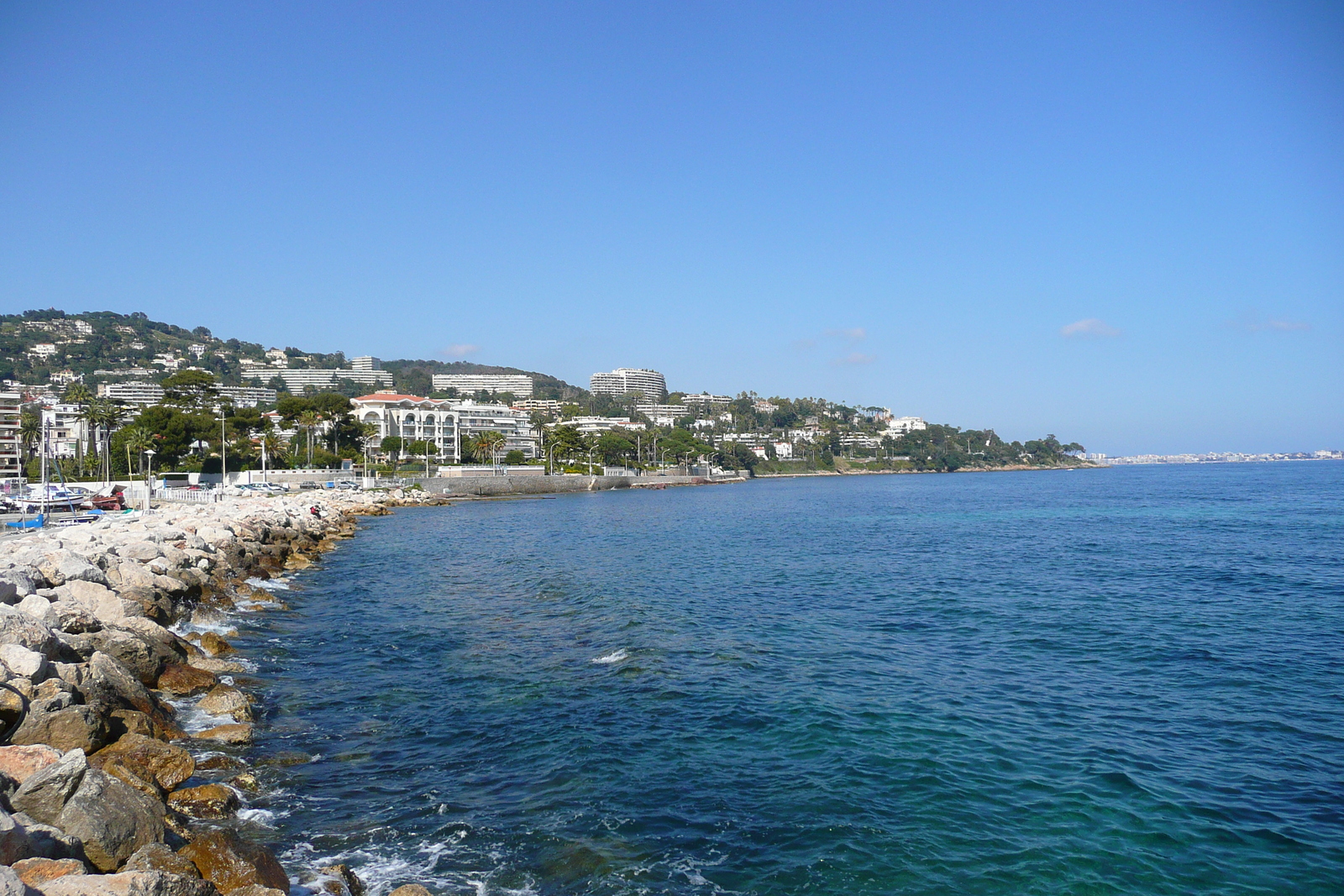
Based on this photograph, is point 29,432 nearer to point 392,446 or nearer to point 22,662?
point 392,446

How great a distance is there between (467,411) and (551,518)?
3644 inches

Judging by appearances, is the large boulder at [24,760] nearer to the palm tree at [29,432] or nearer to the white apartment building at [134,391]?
the palm tree at [29,432]

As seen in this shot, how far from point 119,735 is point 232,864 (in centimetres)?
403

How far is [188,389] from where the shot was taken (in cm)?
8606

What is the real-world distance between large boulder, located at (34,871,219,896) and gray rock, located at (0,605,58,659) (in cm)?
626

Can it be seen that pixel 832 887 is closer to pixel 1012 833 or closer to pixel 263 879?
pixel 1012 833

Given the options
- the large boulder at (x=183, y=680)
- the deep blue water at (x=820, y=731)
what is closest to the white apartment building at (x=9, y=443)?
the deep blue water at (x=820, y=731)

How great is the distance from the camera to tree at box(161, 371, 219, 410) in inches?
3342

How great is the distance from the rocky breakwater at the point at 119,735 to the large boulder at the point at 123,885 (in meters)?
0.01

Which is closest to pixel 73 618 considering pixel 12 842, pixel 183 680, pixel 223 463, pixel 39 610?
pixel 39 610

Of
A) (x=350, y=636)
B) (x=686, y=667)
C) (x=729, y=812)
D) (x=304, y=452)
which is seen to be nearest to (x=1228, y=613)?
(x=686, y=667)

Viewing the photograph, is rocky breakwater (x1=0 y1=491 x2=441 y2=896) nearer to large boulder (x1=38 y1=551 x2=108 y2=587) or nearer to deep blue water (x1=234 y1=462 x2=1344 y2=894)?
large boulder (x1=38 y1=551 x2=108 y2=587)

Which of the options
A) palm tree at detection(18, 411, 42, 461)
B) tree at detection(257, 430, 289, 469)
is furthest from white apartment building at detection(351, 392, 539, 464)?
palm tree at detection(18, 411, 42, 461)

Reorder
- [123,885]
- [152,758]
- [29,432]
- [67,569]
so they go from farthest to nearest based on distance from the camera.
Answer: [29,432], [67,569], [152,758], [123,885]
